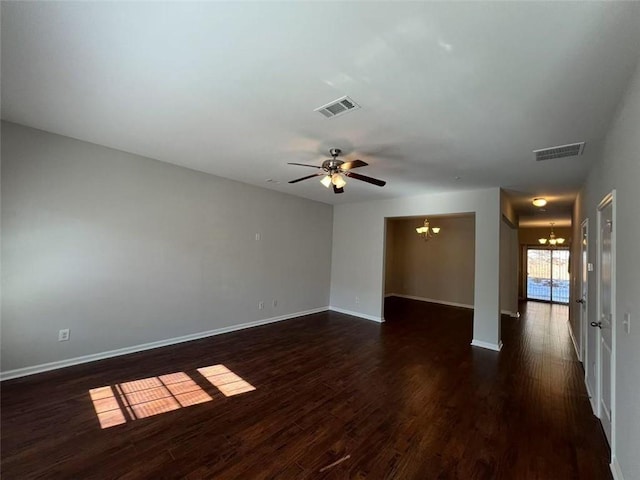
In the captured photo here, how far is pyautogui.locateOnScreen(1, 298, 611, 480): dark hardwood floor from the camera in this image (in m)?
1.96

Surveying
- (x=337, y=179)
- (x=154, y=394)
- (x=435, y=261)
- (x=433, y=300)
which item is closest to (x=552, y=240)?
(x=435, y=261)

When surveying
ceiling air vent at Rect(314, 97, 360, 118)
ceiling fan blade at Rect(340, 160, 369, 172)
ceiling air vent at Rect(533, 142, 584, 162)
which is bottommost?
ceiling fan blade at Rect(340, 160, 369, 172)

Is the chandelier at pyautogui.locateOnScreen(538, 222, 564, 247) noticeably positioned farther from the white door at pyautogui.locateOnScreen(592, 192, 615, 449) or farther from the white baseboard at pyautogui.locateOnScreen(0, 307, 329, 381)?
the white baseboard at pyautogui.locateOnScreen(0, 307, 329, 381)

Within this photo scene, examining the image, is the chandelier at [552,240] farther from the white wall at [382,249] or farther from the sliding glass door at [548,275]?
the white wall at [382,249]

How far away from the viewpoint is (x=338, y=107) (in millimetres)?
2309

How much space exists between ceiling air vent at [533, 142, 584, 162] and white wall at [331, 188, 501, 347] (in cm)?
148

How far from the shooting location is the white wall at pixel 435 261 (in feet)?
26.4

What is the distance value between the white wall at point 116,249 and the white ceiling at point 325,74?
1.84 ft

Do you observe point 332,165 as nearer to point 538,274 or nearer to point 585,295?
point 585,295

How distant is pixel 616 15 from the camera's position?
4.36 feet

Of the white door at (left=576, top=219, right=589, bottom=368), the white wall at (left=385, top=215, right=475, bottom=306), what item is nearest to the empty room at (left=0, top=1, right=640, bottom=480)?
the white door at (left=576, top=219, right=589, bottom=368)

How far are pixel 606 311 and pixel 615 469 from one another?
4.05 feet

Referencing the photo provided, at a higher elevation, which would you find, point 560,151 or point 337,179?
point 560,151

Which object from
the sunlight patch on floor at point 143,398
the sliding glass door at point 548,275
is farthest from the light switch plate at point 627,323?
the sliding glass door at point 548,275
